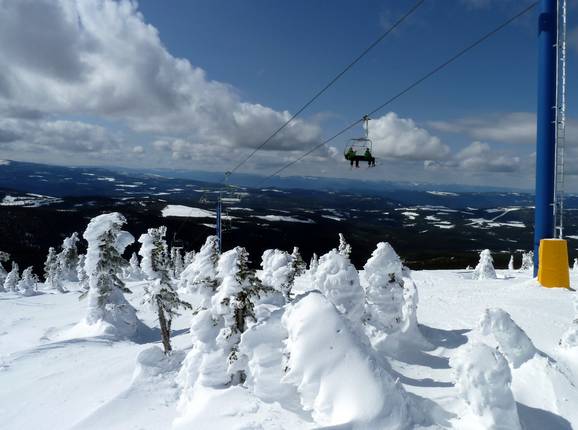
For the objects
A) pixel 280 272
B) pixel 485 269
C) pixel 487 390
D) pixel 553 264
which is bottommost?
pixel 485 269

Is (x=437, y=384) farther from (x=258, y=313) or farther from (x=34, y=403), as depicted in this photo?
(x=34, y=403)

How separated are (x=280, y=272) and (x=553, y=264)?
16948 millimetres

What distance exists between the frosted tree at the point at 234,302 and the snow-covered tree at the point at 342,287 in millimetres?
3674

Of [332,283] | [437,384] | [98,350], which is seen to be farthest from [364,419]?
[98,350]

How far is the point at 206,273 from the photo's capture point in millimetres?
20141

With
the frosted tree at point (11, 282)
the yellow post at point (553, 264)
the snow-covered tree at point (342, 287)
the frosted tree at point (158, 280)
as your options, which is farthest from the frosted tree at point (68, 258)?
the yellow post at point (553, 264)

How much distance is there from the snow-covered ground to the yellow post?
0.88 m

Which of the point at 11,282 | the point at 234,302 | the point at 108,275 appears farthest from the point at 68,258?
the point at 234,302

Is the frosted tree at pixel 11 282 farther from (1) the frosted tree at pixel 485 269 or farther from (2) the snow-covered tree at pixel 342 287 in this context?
(1) the frosted tree at pixel 485 269

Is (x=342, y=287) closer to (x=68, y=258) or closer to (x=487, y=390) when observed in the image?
(x=487, y=390)

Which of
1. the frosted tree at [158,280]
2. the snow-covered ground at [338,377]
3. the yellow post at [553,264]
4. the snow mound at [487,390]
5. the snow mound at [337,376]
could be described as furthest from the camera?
the frosted tree at [158,280]

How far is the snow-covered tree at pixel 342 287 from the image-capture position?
60.8 ft

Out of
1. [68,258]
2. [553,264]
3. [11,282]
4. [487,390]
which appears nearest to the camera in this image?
[487,390]

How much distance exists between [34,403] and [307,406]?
1763 cm
